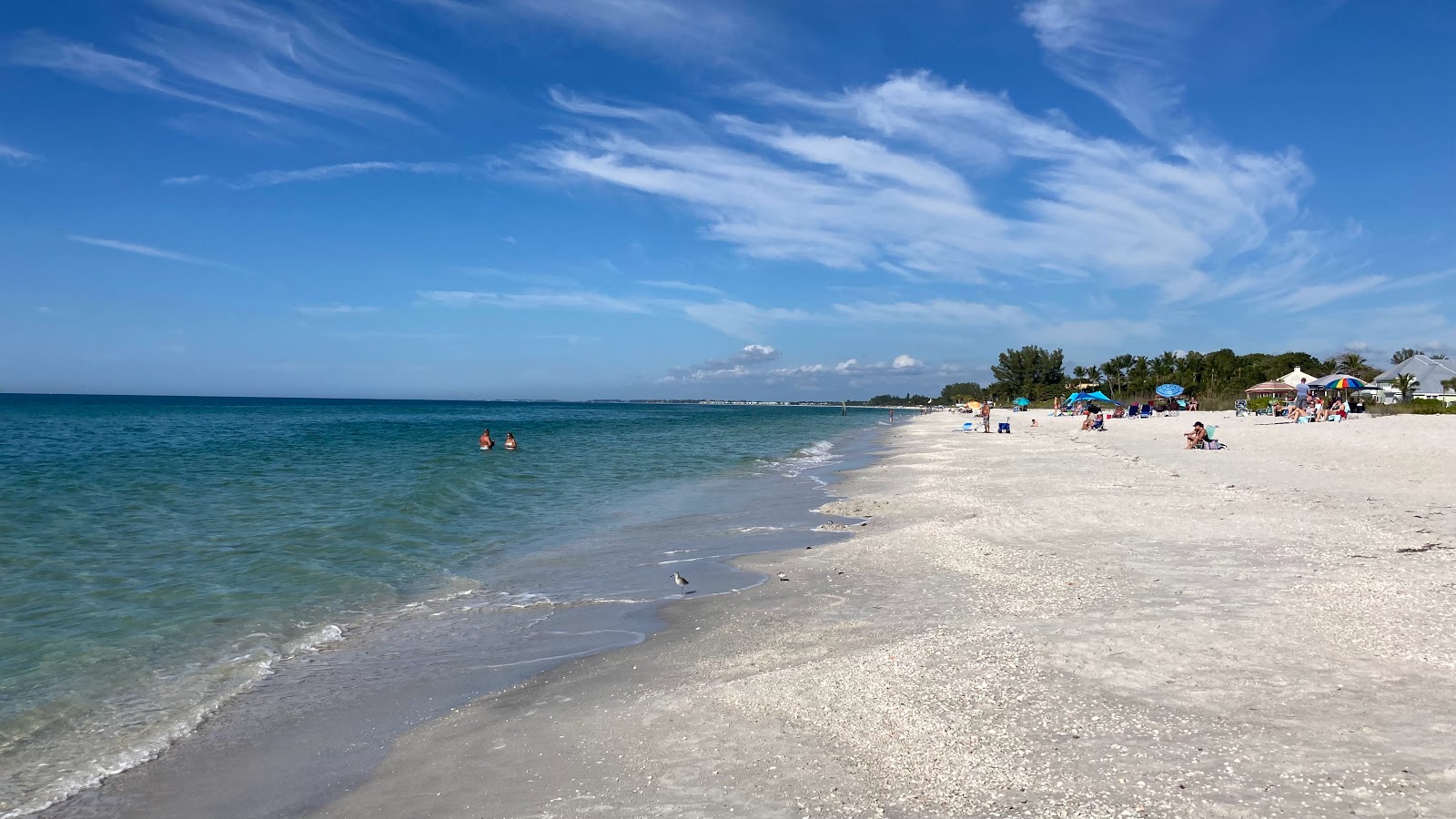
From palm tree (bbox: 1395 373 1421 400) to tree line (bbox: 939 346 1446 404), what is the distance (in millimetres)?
10787

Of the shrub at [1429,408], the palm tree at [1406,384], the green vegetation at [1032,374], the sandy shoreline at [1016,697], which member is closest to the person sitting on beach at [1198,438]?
the sandy shoreline at [1016,697]

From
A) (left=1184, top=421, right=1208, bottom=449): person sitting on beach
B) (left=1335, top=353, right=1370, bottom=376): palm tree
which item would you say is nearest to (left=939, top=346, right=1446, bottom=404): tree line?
(left=1335, top=353, right=1370, bottom=376): palm tree

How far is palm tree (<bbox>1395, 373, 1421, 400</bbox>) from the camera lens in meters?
51.8

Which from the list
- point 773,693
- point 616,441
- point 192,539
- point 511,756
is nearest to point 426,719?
point 511,756

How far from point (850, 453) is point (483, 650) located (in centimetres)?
3009

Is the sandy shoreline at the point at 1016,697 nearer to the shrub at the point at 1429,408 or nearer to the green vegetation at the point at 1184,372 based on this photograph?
the shrub at the point at 1429,408

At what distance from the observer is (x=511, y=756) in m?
→ 4.92

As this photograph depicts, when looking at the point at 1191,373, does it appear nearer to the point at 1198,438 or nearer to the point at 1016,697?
the point at 1198,438

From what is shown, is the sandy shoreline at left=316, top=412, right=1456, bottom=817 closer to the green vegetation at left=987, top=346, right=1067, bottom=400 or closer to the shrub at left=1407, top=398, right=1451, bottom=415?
the shrub at left=1407, top=398, right=1451, bottom=415

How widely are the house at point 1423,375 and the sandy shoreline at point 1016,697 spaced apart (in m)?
59.8

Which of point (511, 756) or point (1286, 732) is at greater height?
point (1286, 732)

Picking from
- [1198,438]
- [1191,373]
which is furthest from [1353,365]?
[1198,438]

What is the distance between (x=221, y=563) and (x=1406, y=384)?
6982 centimetres

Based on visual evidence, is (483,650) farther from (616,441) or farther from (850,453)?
(616,441)
